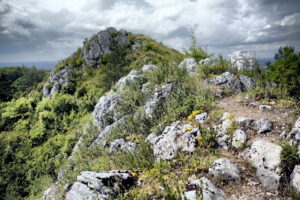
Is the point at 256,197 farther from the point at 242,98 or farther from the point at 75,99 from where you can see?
the point at 75,99

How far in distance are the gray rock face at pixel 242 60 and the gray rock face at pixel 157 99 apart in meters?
6.83

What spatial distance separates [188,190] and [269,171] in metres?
2.41

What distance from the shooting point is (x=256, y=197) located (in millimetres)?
4441

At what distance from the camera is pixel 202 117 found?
8.19 meters

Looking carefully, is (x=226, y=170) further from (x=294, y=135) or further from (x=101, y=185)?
(x=101, y=185)

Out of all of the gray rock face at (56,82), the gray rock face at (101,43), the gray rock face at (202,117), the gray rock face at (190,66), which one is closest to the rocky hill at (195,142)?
the gray rock face at (202,117)

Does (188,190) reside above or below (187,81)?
below

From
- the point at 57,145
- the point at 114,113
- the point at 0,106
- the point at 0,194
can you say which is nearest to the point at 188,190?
the point at 114,113

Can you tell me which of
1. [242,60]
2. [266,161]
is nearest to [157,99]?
[266,161]

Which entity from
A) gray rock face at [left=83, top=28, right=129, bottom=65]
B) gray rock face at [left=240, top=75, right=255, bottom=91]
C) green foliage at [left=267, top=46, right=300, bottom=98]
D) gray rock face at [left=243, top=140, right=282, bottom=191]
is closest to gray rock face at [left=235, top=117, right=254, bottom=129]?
gray rock face at [left=243, top=140, right=282, bottom=191]

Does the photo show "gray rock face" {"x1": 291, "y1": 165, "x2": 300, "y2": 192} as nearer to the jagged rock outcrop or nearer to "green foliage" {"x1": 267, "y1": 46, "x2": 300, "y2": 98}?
the jagged rock outcrop

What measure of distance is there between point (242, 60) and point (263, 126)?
33.9 feet

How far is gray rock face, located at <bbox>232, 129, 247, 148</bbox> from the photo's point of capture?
6.18m

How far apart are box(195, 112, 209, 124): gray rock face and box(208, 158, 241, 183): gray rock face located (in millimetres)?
2673
